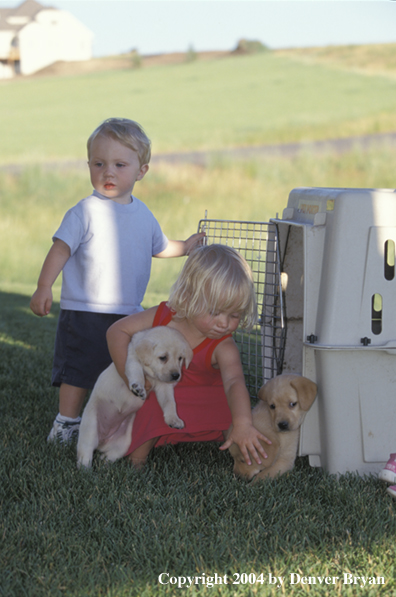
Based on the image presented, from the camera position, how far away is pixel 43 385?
11.4 feet

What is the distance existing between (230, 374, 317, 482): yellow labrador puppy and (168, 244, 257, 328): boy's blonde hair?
0.94ft

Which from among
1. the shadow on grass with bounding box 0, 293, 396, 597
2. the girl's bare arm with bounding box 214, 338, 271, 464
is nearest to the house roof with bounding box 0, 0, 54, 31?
the shadow on grass with bounding box 0, 293, 396, 597

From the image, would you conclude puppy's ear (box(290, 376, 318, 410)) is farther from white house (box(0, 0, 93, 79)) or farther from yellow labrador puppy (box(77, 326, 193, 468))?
white house (box(0, 0, 93, 79))

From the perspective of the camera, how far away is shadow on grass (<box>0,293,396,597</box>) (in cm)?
157

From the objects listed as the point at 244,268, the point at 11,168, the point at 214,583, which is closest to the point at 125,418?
the point at 244,268

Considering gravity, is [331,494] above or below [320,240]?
below

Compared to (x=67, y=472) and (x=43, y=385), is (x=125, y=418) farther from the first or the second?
(x=43, y=385)

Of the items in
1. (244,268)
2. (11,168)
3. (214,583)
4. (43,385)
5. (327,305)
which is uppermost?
(11,168)

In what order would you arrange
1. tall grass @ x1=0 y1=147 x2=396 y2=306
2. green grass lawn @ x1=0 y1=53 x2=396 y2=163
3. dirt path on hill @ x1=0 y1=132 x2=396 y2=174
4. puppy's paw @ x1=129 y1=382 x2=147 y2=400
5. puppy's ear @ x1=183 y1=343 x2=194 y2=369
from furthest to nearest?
1. green grass lawn @ x1=0 y1=53 x2=396 y2=163
2. dirt path on hill @ x1=0 y1=132 x2=396 y2=174
3. tall grass @ x1=0 y1=147 x2=396 y2=306
4. puppy's ear @ x1=183 y1=343 x2=194 y2=369
5. puppy's paw @ x1=129 y1=382 x2=147 y2=400

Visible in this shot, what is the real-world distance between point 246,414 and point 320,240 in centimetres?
69

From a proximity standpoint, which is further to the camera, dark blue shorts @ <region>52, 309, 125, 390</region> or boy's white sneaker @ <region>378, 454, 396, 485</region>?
dark blue shorts @ <region>52, 309, 125, 390</region>

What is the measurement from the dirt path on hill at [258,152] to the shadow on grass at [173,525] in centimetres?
1115

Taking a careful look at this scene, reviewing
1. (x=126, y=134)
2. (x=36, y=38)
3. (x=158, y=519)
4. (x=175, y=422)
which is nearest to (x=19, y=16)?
(x=36, y=38)

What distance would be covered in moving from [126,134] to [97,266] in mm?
621
